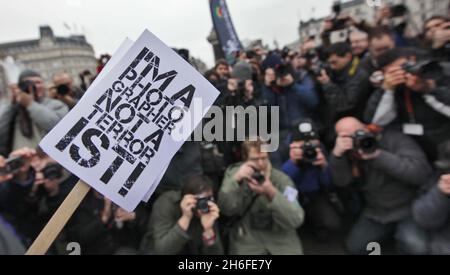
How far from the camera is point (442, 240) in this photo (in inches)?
69.2

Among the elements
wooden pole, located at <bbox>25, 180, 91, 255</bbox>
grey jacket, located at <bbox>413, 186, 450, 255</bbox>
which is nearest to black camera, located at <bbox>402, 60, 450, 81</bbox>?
grey jacket, located at <bbox>413, 186, 450, 255</bbox>

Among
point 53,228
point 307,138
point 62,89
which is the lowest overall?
point 53,228

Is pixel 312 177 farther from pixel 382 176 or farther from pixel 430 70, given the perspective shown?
pixel 430 70

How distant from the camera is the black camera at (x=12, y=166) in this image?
1763 millimetres

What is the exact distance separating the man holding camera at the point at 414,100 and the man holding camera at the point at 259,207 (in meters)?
0.67

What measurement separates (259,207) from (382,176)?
0.72 meters

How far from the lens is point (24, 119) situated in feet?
6.75

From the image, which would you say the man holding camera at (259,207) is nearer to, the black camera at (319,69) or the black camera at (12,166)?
the black camera at (319,69)

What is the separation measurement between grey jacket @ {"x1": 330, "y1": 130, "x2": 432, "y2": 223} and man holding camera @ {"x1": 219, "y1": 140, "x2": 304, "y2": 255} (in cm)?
35

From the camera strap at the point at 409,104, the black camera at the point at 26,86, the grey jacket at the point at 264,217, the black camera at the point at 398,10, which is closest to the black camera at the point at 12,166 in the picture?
the black camera at the point at 26,86

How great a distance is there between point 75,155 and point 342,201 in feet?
5.93

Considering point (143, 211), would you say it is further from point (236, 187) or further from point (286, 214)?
point (286, 214)

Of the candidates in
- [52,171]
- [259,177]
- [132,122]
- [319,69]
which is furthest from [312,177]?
[52,171]
